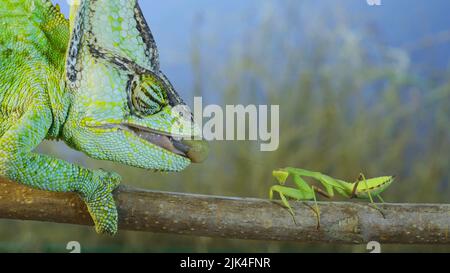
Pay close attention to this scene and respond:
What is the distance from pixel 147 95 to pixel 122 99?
0.05 meters

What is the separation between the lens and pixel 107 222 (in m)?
1.09

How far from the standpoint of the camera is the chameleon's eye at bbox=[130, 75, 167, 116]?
1.14m

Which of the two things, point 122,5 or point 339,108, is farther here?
point 339,108

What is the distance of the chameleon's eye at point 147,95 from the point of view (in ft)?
3.73

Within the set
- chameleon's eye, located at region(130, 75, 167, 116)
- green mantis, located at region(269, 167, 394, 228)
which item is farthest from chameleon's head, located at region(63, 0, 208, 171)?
green mantis, located at region(269, 167, 394, 228)

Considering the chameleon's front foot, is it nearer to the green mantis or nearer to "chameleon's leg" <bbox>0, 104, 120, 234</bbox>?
"chameleon's leg" <bbox>0, 104, 120, 234</bbox>

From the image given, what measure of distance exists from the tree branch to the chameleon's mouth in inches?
3.8

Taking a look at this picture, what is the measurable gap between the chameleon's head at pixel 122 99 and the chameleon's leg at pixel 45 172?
0.07 m

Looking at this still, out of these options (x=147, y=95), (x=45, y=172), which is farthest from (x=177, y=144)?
(x=45, y=172)

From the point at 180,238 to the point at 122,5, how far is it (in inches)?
49.6

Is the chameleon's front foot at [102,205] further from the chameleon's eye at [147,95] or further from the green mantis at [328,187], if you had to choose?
the green mantis at [328,187]
